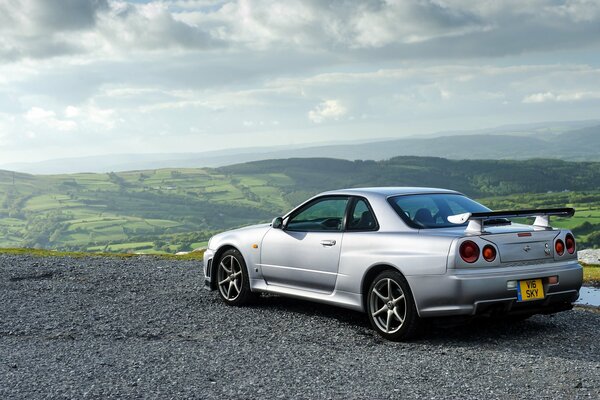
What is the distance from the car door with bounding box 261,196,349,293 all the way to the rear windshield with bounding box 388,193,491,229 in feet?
2.64

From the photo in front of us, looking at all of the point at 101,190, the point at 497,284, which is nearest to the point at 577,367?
the point at 497,284

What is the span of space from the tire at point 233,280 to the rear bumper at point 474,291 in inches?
123

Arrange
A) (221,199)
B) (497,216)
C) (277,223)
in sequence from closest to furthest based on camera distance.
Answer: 1. (497,216)
2. (277,223)
3. (221,199)

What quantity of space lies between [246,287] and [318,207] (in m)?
1.70

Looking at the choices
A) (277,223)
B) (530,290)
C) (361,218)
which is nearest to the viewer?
(530,290)

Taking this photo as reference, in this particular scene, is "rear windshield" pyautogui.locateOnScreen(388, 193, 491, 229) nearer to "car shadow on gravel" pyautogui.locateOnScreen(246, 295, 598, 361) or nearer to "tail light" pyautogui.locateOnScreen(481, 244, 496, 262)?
"tail light" pyautogui.locateOnScreen(481, 244, 496, 262)

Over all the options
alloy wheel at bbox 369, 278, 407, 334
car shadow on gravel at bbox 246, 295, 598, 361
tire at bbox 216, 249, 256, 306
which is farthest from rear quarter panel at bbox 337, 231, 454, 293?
tire at bbox 216, 249, 256, 306

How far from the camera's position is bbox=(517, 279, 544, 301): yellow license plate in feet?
25.2

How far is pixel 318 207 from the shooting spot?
9.32 m

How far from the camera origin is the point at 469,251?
747cm

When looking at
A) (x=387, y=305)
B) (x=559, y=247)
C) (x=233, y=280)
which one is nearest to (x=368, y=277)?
(x=387, y=305)

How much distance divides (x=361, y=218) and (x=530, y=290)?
209 cm

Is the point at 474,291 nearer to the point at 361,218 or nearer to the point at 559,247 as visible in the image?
the point at 559,247

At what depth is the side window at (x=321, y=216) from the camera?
29.6 ft
